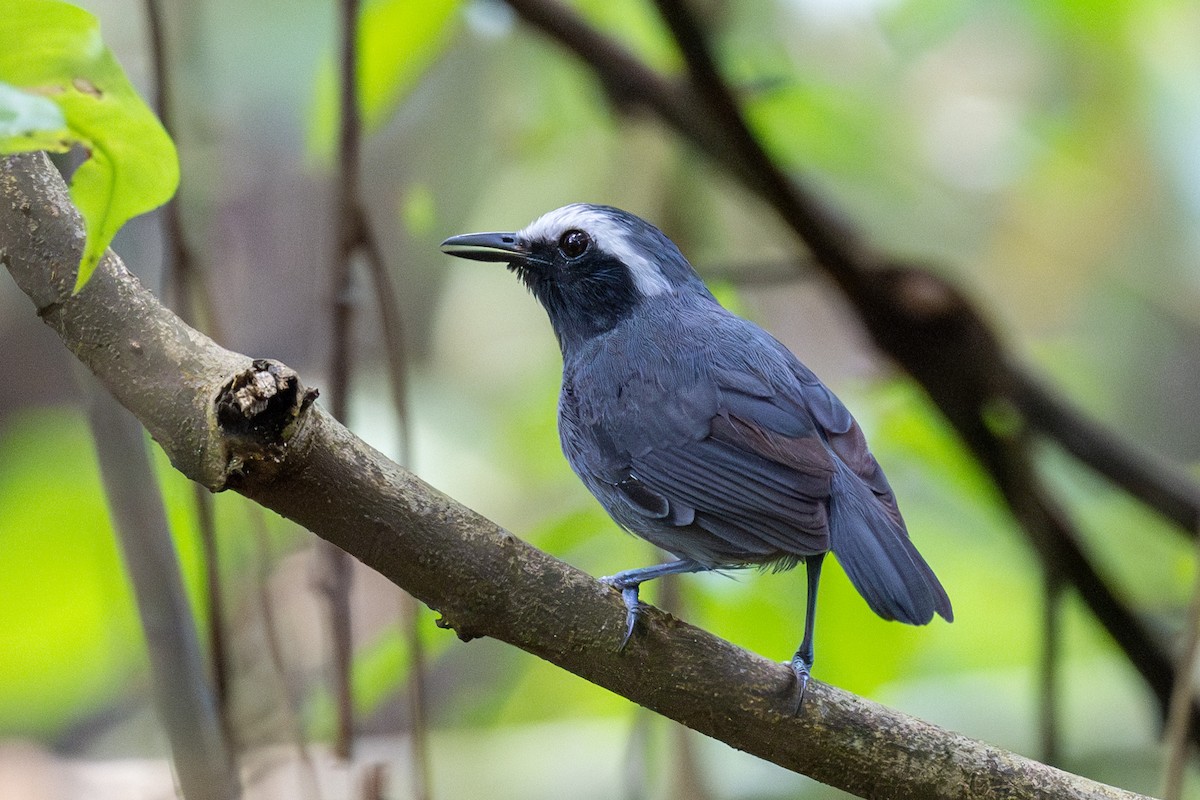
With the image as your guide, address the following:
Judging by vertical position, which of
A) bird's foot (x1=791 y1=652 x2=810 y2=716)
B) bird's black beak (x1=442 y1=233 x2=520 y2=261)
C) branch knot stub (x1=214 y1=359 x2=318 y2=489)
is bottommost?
branch knot stub (x1=214 y1=359 x2=318 y2=489)

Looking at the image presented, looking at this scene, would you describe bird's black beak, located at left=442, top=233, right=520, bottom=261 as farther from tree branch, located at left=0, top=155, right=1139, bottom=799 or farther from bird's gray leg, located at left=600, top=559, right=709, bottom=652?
tree branch, located at left=0, top=155, right=1139, bottom=799

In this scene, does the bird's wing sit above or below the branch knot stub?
above

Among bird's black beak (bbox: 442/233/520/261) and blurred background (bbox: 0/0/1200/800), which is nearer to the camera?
bird's black beak (bbox: 442/233/520/261)

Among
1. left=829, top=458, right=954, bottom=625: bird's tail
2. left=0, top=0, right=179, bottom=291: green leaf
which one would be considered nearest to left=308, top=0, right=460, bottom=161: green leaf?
left=829, top=458, right=954, bottom=625: bird's tail

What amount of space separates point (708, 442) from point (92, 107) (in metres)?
1.38

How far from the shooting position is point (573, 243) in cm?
283

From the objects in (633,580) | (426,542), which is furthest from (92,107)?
(633,580)

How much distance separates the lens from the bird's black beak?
264 centimetres

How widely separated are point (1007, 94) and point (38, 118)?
15.9ft

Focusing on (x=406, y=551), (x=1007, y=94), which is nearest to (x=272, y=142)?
(x=1007, y=94)

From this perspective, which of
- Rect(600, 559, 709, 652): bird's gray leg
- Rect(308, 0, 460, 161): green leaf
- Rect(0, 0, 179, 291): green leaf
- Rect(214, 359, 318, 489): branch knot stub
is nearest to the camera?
Rect(0, 0, 179, 291): green leaf

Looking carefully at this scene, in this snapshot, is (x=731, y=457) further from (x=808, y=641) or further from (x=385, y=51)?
(x=385, y=51)

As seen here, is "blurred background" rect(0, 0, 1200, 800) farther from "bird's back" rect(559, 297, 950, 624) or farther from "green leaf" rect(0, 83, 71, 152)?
"green leaf" rect(0, 83, 71, 152)

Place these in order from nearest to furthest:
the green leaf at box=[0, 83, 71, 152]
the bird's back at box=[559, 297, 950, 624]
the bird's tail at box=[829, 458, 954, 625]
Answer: the green leaf at box=[0, 83, 71, 152] < the bird's tail at box=[829, 458, 954, 625] < the bird's back at box=[559, 297, 950, 624]
